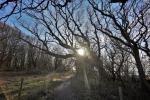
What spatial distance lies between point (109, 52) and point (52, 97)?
37.7 feet

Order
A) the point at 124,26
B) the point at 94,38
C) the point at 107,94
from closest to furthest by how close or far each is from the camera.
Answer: the point at 107,94
the point at 124,26
the point at 94,38

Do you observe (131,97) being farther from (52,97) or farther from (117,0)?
(117,0)

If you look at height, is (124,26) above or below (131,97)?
above

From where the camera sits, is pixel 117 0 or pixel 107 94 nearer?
pixel 117 0

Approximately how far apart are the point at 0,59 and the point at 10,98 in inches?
1700

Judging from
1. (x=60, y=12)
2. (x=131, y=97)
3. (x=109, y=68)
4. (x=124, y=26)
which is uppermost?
(x=60, y=12)

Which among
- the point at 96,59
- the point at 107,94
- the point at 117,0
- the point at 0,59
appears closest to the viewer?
the point at 117,0

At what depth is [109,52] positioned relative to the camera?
2480 cm

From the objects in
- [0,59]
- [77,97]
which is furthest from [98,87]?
[0,59]

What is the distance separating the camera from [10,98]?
14.0 metres

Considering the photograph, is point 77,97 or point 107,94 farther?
point 107,94

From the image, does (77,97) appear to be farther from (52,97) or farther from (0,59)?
(0,59)

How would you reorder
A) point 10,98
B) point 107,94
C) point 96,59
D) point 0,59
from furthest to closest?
point 0,59 < point 96,59 < point 107,94 < point 10,98

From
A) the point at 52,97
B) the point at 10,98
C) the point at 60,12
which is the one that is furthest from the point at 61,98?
the point at 60,12
